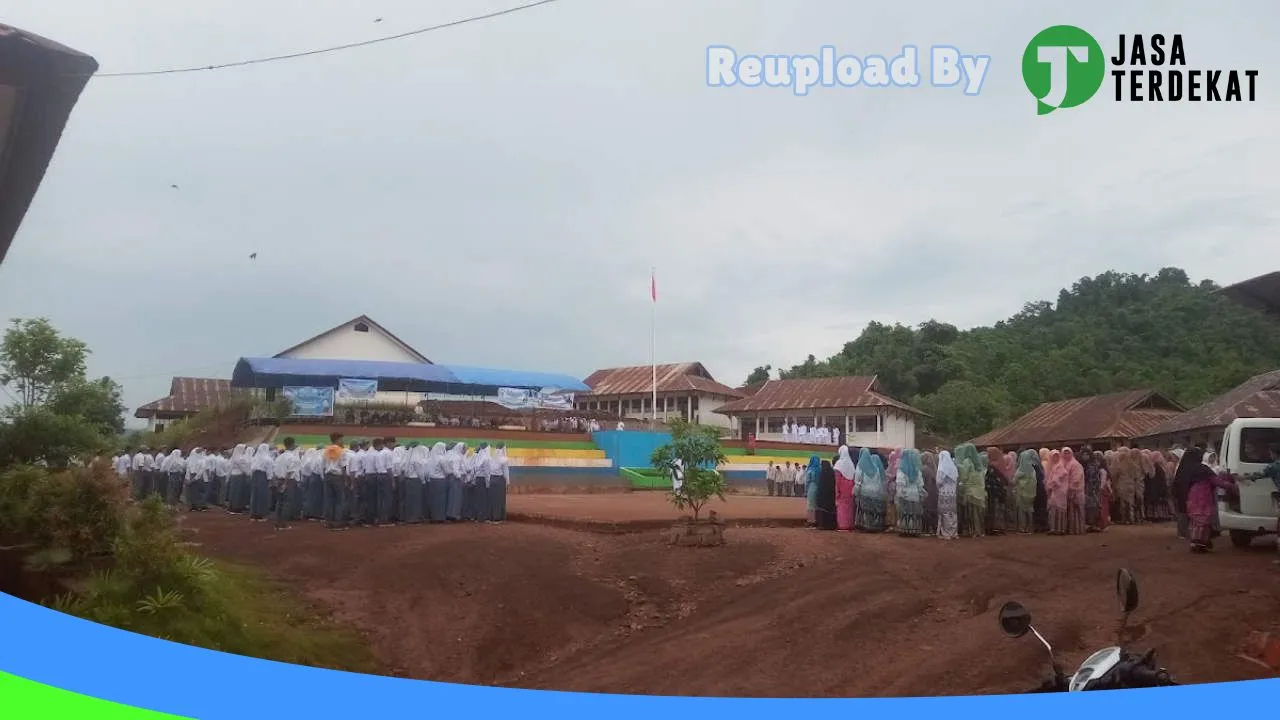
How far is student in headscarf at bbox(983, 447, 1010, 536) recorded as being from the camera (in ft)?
27.8

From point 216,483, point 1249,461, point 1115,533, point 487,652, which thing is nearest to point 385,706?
point 487,652

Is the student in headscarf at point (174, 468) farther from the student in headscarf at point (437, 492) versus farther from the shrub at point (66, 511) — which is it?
the student in headscarf at point (437, 492)

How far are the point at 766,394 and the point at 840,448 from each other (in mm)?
1287

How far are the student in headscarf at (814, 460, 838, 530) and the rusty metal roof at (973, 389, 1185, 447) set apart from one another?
2.81m

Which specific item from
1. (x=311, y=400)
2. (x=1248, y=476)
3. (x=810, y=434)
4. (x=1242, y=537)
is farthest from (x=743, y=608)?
(x=1248, y=476)

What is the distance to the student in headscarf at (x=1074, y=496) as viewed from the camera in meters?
8.51

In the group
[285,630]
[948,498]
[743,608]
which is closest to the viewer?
[285,630]

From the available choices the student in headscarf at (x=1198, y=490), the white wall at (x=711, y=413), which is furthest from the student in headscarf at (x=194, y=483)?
the student in headscarf at (x=1198, y=490)

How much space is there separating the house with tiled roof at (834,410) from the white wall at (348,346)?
295 centimetres

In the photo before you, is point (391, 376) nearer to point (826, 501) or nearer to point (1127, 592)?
point (1127, 592)

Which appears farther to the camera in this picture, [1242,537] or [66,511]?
[1242,537]

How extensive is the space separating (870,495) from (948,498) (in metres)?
0.75

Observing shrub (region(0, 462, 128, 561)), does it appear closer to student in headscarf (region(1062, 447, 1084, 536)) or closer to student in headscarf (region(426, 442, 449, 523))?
student in headscarf (region(426, 442, 449, 523))

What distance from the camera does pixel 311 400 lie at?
5.58m
